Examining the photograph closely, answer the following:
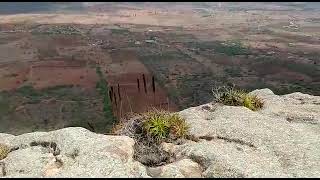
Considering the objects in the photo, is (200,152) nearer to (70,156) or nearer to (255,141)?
(255,141)

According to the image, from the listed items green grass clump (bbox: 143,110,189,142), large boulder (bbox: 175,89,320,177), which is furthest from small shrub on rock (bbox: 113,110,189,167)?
large boulder (bbox: 175,89,320,177)

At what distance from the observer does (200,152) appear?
40.1ft

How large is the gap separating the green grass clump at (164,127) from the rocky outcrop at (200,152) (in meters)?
0.37

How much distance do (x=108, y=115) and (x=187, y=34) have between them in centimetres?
7238

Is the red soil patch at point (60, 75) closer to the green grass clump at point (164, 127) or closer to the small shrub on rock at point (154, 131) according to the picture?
the small shrub on rock at point (154, 131)

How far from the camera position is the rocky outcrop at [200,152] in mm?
11227

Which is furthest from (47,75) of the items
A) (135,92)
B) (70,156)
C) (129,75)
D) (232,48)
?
(70,156)

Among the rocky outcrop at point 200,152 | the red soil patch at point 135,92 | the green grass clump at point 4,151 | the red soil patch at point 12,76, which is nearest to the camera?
the rocky outcrop at point 200,152

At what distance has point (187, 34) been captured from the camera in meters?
121

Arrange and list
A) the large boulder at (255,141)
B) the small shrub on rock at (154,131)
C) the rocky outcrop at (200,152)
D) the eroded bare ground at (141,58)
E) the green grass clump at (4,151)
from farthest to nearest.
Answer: the eroded bare ground at (141,58), the small shrub on rock at (154,131), the green grass clump at (4,151), the large boulder at (255,141), the rocky outcrop at (200,152)

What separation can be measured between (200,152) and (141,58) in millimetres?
77677

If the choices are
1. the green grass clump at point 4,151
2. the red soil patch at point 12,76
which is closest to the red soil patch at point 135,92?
the red soil patch at point 12,76

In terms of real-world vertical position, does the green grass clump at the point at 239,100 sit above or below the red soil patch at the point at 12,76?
above

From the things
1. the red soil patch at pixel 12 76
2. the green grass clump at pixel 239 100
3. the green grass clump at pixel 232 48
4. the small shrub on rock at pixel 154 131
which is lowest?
the green grass clump at pixel 232 48
